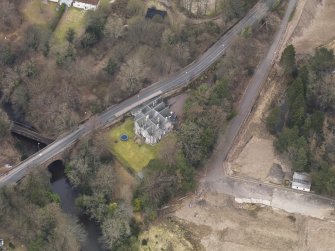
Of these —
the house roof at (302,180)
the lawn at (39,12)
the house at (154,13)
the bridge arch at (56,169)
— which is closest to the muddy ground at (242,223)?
the house roof at (302,180)

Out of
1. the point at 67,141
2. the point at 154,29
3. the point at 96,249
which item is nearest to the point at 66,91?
the point at 67,141

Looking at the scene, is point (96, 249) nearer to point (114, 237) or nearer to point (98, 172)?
point (114, 237)

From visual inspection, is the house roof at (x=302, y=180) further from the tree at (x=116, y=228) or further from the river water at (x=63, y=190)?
the river water at (x=63, y=190)

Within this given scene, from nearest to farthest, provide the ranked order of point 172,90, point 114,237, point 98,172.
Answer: point 114,237, point 98,172, point 172,90

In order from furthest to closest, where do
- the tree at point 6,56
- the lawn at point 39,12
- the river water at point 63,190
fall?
1. the lawn at point 39,12
2. the tree at point 6,56
3. the river water at point 63,190

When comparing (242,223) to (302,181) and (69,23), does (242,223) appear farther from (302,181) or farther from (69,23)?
(69,23)

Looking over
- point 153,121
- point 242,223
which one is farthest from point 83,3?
point 242,223
